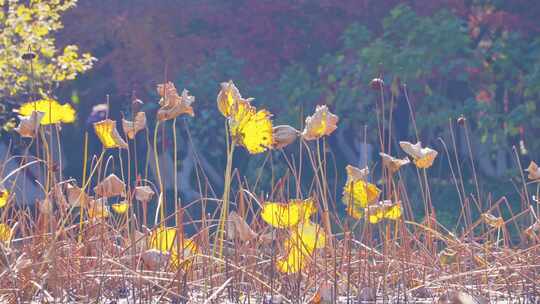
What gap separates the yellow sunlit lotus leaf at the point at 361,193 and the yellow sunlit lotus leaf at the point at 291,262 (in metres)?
0.17

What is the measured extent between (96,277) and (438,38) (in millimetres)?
9391

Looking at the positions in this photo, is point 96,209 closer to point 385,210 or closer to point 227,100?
point 227,100

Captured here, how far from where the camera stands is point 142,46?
1181 centimetres

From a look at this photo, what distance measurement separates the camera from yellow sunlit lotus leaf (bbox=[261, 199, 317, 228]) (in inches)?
84.4

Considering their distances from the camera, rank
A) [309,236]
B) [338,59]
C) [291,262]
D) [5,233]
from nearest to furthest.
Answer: [291,262]
[309,236]
[5,233]
[338,59]

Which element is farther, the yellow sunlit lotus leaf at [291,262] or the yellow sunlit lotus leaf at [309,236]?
the yellow sunlit lotus leaf at [309,236]

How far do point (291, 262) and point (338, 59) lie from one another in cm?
979

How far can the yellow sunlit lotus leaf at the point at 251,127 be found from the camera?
2.08 metres

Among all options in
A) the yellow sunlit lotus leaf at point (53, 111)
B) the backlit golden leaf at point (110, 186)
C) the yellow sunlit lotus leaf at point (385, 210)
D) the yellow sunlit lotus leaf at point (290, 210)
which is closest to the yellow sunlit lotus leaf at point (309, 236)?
the yellow sunlit lotus leaf at point (290, 210)

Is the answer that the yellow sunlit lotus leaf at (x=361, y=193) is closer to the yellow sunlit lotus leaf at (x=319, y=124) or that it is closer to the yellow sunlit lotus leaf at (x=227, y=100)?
the yellow sunlit lotus leaf at (x=319, y=124)

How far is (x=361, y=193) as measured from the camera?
7.47 ft

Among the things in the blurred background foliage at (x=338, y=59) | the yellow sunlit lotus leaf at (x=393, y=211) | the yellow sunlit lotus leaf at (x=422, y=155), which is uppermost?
the yellow sunlit lotus leaf at (x=422, y=155)

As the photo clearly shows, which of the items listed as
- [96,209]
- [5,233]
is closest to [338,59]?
[96,209]

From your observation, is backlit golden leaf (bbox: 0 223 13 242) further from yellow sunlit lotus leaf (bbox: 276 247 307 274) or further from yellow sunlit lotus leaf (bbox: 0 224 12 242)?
yellow sunlit lotus leaf (bbox: 276 247 307 274)
